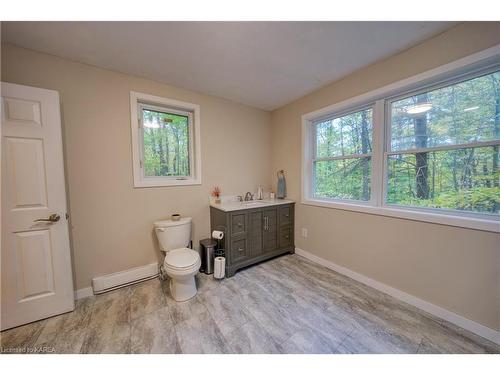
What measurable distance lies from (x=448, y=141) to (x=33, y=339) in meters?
3.66

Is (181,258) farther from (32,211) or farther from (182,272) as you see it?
(32,211)

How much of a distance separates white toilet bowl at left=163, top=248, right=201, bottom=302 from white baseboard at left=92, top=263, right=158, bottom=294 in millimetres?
495

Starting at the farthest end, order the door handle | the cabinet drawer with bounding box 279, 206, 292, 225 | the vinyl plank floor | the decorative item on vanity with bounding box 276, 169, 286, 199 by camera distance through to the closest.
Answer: the decorative item on vanity with bounding box 276, 169, 286, 199 → the cabinet drawer with bounding box 279, 206, 292, 225 → the door handle → the vinyl plank floor

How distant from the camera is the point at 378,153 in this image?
6.36 feet

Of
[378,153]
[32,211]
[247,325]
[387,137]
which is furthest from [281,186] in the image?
[32,211]

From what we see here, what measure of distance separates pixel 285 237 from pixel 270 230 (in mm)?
333

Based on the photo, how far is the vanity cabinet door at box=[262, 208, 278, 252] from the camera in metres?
2.52

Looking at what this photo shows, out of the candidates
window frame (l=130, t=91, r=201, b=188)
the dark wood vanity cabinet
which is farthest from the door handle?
the dark wood vanity cabinet

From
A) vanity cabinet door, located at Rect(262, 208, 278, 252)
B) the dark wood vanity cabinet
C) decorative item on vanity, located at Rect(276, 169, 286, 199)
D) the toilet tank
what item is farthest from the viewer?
decorative item on vanity, located at Rect(276, 169, 286, 199)

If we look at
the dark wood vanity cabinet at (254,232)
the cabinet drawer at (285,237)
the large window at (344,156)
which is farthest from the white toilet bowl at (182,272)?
the large window at (344,156)

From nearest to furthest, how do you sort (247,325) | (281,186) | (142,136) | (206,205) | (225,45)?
(247,325) < (225,45) < (142,136) < (206,205) < (281,186)

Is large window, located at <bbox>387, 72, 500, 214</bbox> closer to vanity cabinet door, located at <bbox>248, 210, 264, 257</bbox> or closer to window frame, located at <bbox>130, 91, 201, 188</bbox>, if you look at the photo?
vanity cabinet door, located at <bbox>248, 210, 264, 257</bbox>

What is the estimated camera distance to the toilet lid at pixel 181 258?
5.60ft

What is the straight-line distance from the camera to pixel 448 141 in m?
1.56
